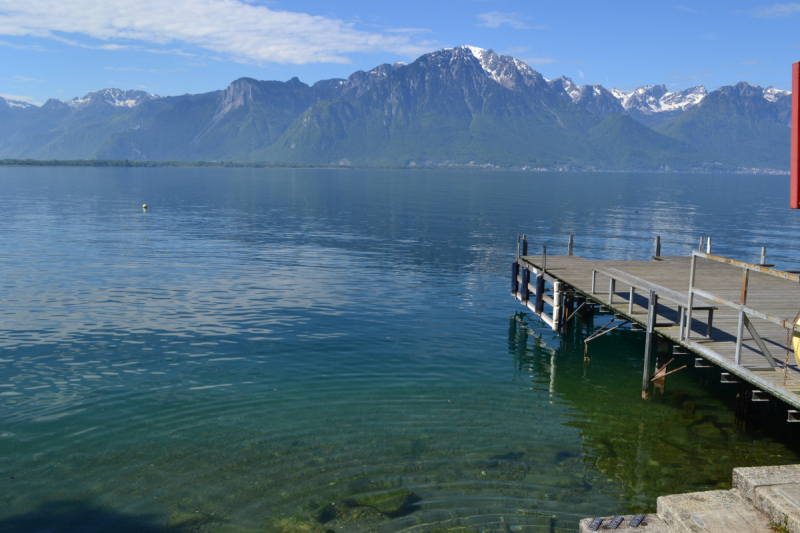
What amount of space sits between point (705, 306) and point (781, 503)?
11.3 meters

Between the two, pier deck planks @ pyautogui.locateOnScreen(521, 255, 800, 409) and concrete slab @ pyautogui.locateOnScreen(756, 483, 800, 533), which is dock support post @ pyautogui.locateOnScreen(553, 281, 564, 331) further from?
concrete slab @ pyautogui.locateOnScreen(756, 483, 800, 533)

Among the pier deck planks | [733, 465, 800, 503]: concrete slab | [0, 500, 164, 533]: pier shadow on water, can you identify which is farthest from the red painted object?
[0, 500, 164, 533]: pier shadow on water

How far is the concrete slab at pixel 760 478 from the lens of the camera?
10.7m

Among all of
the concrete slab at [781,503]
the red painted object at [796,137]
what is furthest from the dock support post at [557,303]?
the concrete slab at [781,503]

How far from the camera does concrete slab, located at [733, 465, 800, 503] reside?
1074 cm

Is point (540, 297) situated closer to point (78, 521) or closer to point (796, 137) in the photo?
point (796, 137)

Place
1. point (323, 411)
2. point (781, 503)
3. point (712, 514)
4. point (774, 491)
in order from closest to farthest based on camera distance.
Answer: point (781, 503), point (774, 491), point (712, 514), point (323, 411)

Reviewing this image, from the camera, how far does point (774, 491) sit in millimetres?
10414

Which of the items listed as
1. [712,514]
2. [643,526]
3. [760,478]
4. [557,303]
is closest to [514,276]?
[557,303]

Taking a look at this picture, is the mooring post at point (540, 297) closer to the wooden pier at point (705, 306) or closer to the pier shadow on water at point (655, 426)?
the wooden pier at point (705, 306)

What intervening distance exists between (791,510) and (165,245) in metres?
53.5

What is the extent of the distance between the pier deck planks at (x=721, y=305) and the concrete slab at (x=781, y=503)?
3.52 m

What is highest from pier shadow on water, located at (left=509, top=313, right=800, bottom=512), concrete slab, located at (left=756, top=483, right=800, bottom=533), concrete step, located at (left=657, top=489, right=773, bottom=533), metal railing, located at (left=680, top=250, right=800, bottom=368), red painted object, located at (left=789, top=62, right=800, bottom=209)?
red painted object, located at (left=789, top=62, right=800, bottom=209)

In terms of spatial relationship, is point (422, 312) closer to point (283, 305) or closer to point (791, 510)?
point (283, 305)
